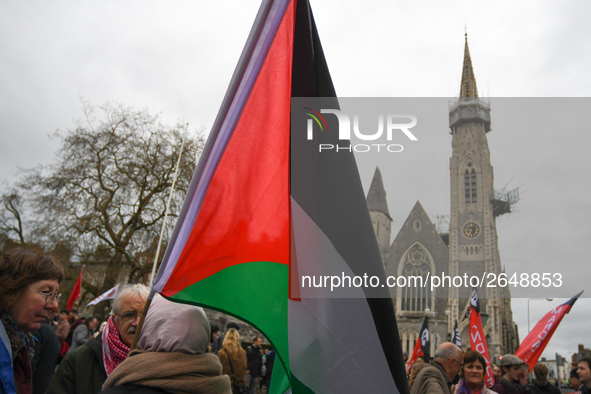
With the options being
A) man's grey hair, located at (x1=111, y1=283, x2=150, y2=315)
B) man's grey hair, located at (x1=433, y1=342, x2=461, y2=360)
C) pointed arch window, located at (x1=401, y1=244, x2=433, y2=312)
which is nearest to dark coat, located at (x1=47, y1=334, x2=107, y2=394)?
man's grey hair, located at (x1=111, y1=283, x2=150, y2=315)

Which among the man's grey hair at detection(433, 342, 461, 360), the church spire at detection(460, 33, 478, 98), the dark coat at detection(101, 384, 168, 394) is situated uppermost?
the church spire at detection(460, 33, 478, 98)

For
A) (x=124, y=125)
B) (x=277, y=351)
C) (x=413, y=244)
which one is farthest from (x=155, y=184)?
(x=413, y=244)

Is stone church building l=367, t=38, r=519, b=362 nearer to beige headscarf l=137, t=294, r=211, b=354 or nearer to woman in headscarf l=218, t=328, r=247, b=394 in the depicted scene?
woman in headscarf l=218, t=328, r=247, b=394

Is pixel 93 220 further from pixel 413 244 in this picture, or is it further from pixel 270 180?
pixel 413 244

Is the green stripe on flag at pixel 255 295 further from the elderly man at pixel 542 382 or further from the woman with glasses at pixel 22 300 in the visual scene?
the elderly man at pixel 542 382

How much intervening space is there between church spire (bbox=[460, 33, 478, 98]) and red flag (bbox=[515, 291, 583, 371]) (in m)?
51.8

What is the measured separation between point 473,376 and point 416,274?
42.2m

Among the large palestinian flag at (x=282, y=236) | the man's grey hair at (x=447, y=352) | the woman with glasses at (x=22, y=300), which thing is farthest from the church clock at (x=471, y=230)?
the woman with glasses at (x=22, y=300)

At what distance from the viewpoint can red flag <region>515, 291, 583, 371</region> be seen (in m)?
7.07

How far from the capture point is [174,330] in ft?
5.96

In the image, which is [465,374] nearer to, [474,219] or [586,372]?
[586,372]

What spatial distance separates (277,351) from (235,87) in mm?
1264

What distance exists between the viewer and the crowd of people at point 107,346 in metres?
1.72

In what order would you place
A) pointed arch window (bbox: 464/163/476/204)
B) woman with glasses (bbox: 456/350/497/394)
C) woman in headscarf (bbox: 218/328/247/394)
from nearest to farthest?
woman with glasses (bbox: 456/350/497/394)
woman in headscarf (bbox: 218/328/247/394)
pointed arch window (bbox: 464/163/476/204)
